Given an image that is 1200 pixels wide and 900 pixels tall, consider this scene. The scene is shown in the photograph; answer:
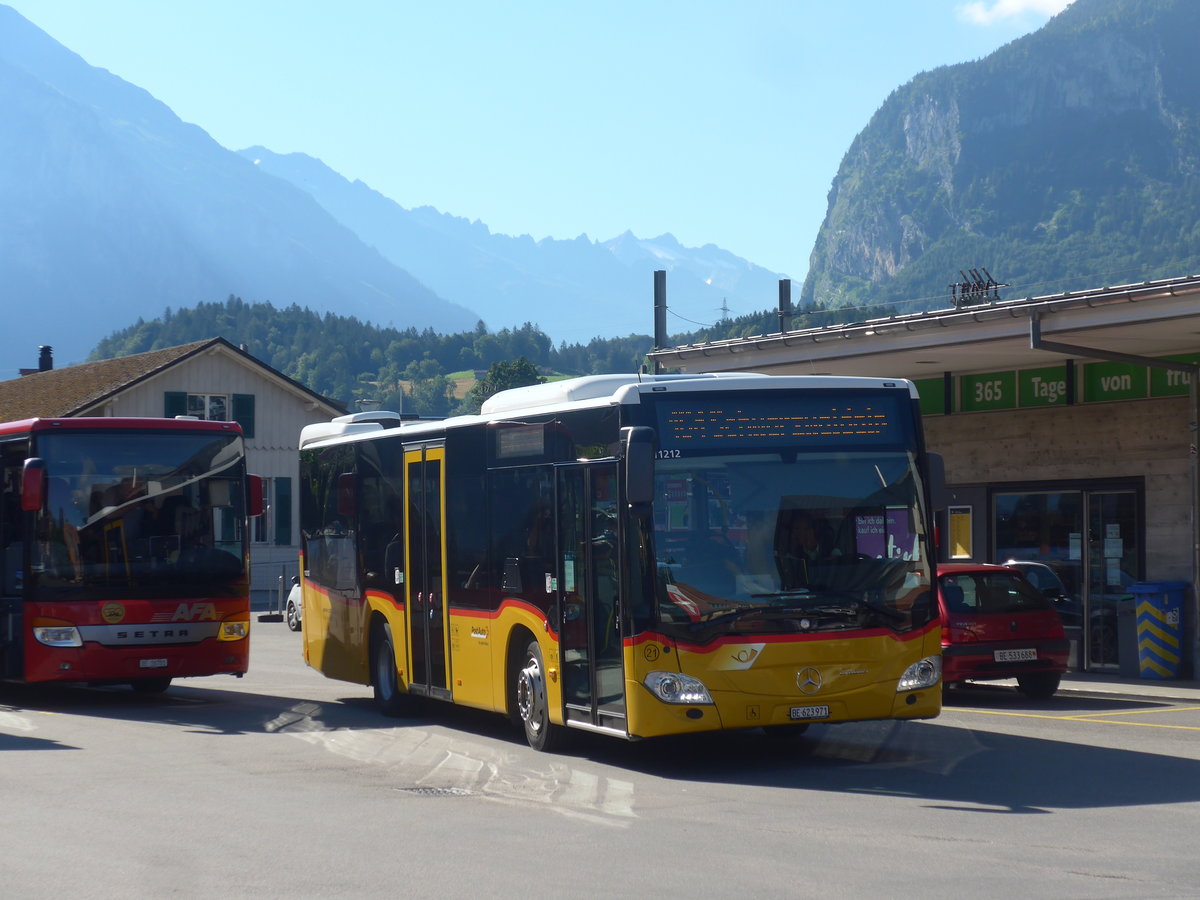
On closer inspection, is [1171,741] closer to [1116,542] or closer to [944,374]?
[1116,542]

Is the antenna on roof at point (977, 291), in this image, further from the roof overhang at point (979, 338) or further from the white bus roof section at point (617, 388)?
the white bus roof section at point (617, 388)

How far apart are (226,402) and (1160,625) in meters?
43.8

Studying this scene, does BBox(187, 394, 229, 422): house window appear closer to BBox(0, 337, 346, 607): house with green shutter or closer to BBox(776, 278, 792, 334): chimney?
BBox(0, 337, 346, 607): house with green shutter

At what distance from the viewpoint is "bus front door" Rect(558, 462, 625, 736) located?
11.5m

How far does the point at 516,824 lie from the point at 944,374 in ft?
54.8

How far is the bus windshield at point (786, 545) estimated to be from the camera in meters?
11.1

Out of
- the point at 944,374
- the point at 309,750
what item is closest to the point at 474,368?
the point at 944,374

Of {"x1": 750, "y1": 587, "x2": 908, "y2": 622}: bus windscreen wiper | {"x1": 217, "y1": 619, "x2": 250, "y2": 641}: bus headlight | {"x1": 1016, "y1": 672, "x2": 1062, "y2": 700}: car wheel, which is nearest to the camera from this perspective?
{"x1": 750, "y1": 587, "x2": 908, "y2": 622}: bus windscreen wiper

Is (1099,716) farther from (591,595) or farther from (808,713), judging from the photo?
(591,595)

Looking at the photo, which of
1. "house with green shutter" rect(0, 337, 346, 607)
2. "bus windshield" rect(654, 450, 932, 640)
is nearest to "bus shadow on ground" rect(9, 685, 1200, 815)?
"bus windshield" rect(654, 450, 932, 640)

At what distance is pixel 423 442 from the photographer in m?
15.0

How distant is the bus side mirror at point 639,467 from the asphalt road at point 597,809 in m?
1.98

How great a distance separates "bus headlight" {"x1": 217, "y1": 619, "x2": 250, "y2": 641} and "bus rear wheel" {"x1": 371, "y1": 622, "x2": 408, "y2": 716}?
1764mm

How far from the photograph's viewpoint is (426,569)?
14.9m
